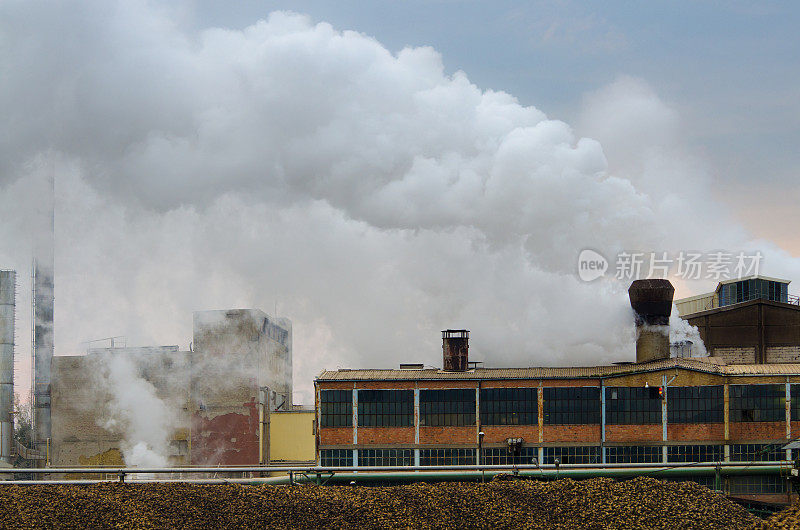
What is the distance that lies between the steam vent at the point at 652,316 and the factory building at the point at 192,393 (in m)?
27.3

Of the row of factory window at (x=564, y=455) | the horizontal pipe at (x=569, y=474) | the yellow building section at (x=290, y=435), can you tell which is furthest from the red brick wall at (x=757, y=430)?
the yellow building section at (x=290, y=435)

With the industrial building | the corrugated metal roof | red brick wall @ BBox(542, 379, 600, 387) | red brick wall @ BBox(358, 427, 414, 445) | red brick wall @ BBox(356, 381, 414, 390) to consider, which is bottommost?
red brick wall @ BBox(358, 427, 414, 445)

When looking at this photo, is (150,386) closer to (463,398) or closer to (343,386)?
(343,386)

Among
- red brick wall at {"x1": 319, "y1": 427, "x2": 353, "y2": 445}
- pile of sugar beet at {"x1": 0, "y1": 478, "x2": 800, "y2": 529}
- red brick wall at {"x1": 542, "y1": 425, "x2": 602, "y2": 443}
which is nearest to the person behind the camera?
pile of sugar beet at {"x1": 0, "y1": 478, "x2": 800, "y2": 529}

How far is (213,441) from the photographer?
194 feet

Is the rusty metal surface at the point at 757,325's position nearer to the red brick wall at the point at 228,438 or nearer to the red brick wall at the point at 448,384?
the red brick wall at the point at 448,384

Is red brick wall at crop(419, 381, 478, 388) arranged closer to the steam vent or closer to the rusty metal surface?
the steam vent

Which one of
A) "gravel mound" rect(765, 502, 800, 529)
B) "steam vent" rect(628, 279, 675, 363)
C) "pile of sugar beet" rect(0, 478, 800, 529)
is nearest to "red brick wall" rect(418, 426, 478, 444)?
"steam vent" rect(628, 279, 675, 363)

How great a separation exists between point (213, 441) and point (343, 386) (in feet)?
68.5

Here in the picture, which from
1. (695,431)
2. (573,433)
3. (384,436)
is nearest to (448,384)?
(384,436)

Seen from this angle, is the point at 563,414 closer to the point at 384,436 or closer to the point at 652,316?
the point at 652,316

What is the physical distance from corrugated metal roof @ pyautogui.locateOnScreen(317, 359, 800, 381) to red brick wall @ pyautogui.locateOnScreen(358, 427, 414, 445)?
2535mm

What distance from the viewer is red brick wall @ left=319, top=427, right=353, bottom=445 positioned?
137 ft

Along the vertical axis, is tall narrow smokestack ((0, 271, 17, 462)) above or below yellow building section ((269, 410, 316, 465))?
above
